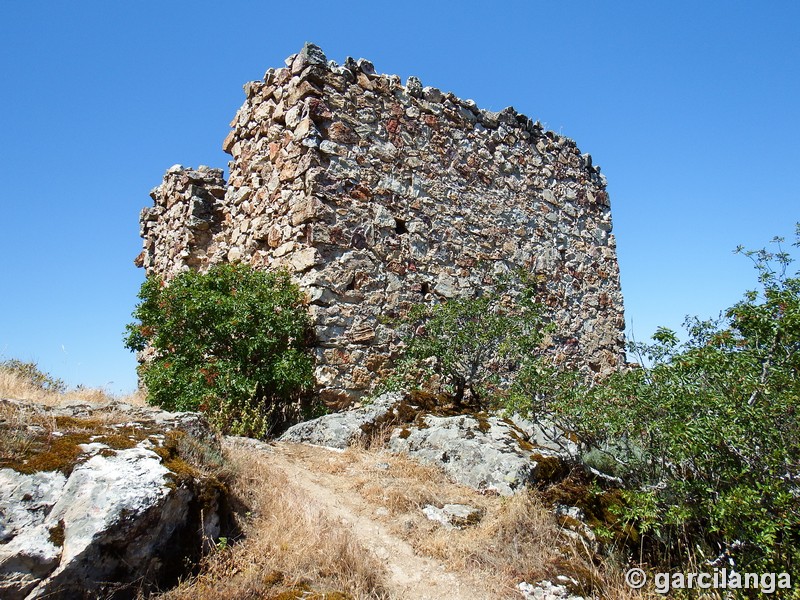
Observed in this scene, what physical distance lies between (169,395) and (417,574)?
174 inches

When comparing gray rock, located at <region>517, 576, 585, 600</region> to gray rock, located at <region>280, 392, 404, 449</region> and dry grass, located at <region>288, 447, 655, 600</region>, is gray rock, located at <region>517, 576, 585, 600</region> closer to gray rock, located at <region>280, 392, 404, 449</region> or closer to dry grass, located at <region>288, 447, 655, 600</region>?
dry grass, located at <region>288, 447, 655, 600</region>

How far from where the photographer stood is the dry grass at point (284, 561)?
3867mm

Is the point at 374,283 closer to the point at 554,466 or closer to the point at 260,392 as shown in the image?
the point at 260,392

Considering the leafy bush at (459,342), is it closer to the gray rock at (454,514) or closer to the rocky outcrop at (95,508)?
the gray rock at (454,514)

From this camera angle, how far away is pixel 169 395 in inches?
301

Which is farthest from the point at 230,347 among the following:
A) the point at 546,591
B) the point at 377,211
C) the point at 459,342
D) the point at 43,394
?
the point at 546,591

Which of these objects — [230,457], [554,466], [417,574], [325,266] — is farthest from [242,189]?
[417,574]

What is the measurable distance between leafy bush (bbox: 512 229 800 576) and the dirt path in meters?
1.73

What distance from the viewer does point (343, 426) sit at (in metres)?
7.32

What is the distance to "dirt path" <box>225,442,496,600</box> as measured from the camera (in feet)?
14.3

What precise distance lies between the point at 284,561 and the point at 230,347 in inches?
165

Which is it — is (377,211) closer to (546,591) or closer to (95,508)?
(546,591)

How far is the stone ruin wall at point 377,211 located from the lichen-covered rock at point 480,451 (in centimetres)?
165

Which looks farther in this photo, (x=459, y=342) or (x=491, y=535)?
(x=459, y=342)
